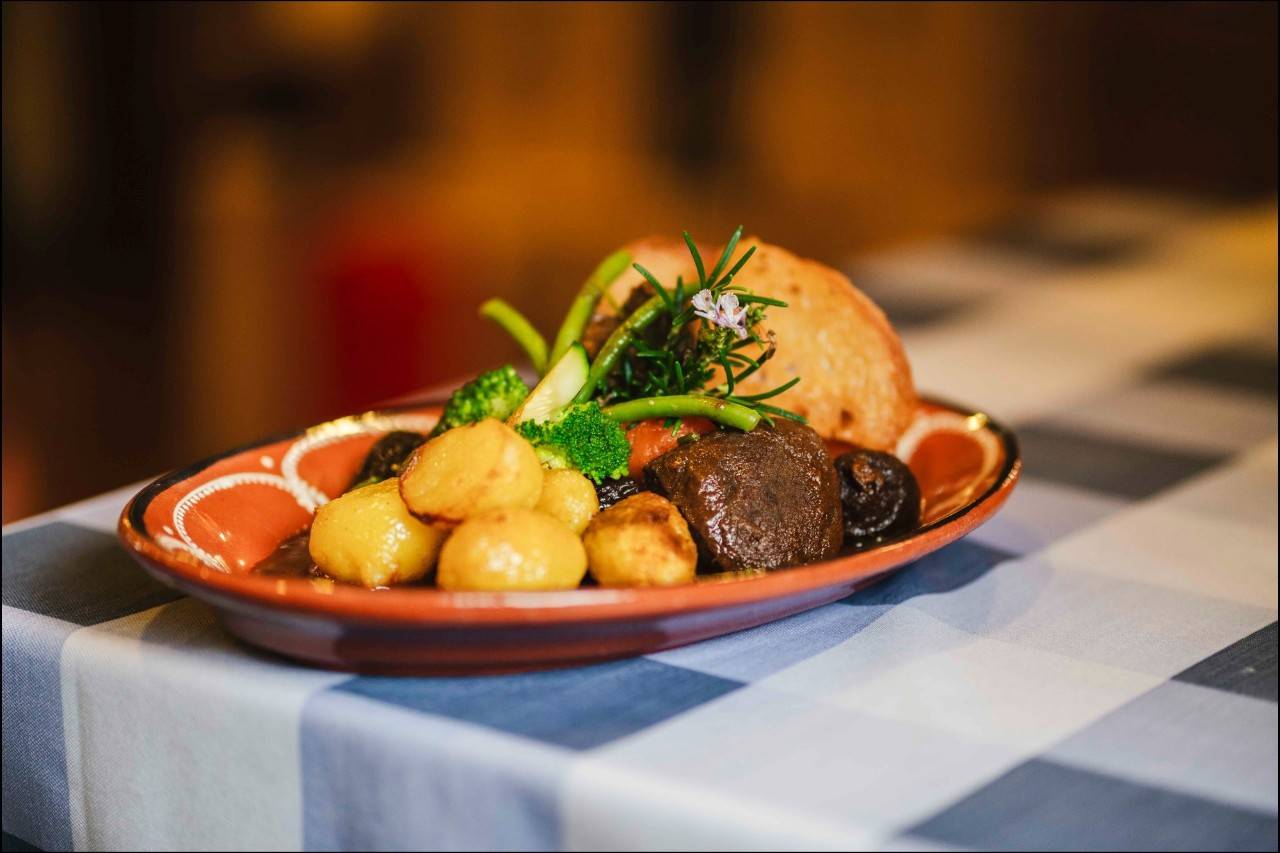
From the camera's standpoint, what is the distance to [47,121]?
420 cm

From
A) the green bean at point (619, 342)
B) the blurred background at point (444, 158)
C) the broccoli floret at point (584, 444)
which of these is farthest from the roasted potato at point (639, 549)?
the blurred background at point (444, 158)

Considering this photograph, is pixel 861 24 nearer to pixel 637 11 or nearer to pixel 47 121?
pixel 637 11

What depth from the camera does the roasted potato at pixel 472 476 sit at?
3.49 feet

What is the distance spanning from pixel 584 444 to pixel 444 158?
4713mm

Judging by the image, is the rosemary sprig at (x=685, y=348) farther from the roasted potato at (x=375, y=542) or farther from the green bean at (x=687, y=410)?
the roasted potato at (x=375, y=542)

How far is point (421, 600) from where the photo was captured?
3.06 feet

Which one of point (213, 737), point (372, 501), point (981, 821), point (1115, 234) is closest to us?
point (981, 821)

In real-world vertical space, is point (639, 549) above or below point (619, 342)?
below

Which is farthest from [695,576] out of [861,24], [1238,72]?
[861,24]

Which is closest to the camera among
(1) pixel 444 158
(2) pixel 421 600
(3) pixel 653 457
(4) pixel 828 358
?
(2) pixel 421 600

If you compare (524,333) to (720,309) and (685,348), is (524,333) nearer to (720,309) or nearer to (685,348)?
(685,348)

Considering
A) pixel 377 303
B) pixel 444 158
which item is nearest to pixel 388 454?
pixel 377 303

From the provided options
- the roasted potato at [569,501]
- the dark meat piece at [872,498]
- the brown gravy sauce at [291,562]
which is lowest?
the brown gravy sauce at [291,562]

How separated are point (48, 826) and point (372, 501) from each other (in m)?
0.43
